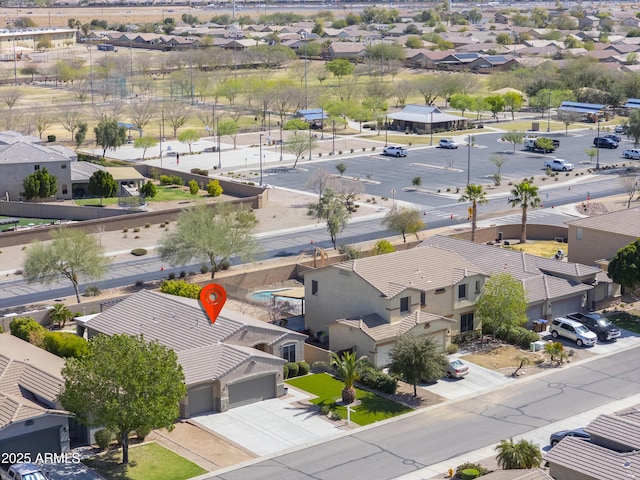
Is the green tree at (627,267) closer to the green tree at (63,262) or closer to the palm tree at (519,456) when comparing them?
the palm tree at (519,456)

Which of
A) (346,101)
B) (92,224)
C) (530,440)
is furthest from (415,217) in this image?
(346,101)

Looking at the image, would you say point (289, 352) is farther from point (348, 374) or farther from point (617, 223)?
point (617, 223)

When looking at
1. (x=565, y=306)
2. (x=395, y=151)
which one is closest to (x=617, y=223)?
(x=565, y=306)

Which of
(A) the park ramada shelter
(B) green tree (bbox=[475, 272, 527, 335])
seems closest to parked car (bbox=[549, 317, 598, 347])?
(B) green tree (bbox=[475, 272, 527, 335])

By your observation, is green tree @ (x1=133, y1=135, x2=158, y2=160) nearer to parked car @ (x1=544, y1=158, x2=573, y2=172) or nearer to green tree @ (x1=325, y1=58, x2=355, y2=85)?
parked car @ (x1=544, y1=158, x2=573, y2=172)

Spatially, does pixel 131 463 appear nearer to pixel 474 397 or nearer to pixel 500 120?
pixel 474 397

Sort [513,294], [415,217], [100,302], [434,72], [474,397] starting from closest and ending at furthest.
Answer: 1. [474,397]
2. [513,294]
3. [100,302]
4. [415,217]
5. [434,72]
